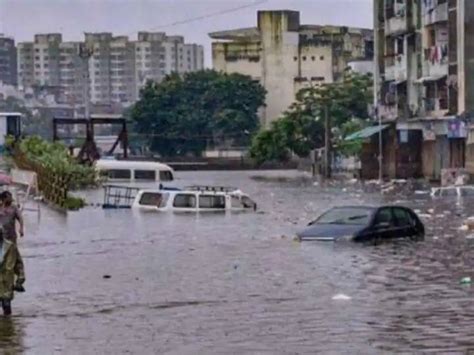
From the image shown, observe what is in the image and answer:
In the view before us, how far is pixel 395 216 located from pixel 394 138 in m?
51.7

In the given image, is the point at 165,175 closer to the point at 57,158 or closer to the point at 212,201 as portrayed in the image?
the point at 57,158

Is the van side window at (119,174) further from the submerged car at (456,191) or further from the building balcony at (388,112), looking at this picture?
the submerged car at (456,191)

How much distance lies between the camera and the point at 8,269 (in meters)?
18.4

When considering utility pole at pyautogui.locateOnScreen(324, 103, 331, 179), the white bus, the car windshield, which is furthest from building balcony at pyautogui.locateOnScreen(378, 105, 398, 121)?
the car windshield

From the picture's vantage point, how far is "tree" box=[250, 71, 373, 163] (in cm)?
10919

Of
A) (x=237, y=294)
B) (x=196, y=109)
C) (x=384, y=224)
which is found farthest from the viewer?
(x=196, y=109)

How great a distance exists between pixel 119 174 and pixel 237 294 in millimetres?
62396

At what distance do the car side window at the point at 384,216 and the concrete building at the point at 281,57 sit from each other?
4136 inches

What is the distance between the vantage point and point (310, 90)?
115000mm

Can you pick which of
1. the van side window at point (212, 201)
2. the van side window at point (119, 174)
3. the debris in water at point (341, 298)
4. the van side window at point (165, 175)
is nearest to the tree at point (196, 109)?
the van side window at point (119, 174)

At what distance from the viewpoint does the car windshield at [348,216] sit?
1262 inches

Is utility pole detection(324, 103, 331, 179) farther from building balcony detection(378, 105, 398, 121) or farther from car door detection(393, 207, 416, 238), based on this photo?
car door detection(393, 207, 416, 238)

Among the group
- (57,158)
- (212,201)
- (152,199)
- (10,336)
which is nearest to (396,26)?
(57,158)

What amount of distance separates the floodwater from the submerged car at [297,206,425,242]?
0.49m
